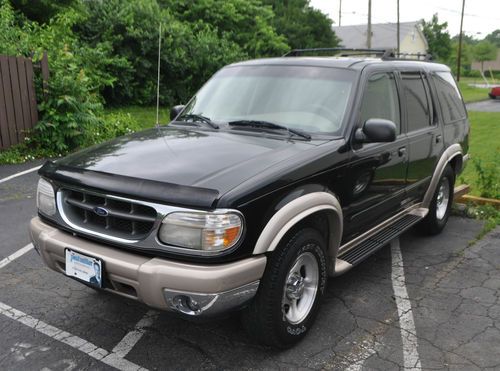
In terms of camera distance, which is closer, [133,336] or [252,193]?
[252,193]

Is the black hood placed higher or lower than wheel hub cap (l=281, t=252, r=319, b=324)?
higher

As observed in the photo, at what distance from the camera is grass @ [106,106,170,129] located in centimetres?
1336

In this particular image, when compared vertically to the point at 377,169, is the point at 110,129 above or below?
below

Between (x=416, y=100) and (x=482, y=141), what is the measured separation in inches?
453

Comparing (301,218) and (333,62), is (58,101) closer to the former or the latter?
(333,62)

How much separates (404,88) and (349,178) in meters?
1.48

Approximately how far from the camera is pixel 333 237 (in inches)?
144

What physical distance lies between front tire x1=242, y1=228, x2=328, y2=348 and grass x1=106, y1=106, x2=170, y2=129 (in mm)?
10031

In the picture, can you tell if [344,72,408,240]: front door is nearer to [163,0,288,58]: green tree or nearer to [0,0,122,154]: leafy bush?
[0,0,122,154]: leafy bush

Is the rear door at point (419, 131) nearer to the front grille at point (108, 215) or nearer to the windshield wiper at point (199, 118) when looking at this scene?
the windshield wiper at point (199, 118)

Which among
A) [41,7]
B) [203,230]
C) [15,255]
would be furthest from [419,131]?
[41,7]

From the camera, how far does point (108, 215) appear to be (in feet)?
9.78

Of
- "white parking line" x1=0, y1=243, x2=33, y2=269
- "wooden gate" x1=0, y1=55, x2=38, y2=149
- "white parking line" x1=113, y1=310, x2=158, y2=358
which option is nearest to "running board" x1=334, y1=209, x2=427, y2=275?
"white parking line" x1=113, y1=310, x2=158, y2=358

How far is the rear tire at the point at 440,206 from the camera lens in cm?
554
